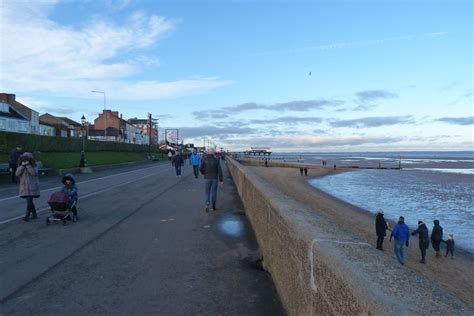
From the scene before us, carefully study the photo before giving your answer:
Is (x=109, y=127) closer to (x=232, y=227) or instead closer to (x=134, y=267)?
(x=232, y=227)

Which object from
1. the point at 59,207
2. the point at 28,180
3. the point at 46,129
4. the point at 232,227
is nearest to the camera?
the point at 232,227

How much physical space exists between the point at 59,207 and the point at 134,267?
4.42 metres

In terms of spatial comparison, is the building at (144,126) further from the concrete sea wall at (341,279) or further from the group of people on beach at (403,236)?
the concrete sea wall at (341,279)

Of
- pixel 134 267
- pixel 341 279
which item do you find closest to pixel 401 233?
pixel 134 267

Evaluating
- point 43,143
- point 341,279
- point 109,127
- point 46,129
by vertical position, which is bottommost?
point 341,279

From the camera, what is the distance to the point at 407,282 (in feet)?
7.35

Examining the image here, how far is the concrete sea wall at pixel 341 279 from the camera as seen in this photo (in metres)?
1.95

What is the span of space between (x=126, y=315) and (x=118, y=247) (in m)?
3.02

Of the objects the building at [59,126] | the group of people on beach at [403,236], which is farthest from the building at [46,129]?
the group of people on beach at [403,236]

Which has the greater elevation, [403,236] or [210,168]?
[210,168]

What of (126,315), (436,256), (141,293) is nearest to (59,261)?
(141,293)

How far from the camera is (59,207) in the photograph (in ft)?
30.5

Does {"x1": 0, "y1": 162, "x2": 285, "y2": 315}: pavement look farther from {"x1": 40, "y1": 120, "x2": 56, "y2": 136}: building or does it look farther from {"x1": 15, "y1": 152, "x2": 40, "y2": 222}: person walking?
{"x1": 40, "y1": 120, "x2": 56, "y2": 136}: building

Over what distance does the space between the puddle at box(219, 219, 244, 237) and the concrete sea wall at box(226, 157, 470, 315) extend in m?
3.68
